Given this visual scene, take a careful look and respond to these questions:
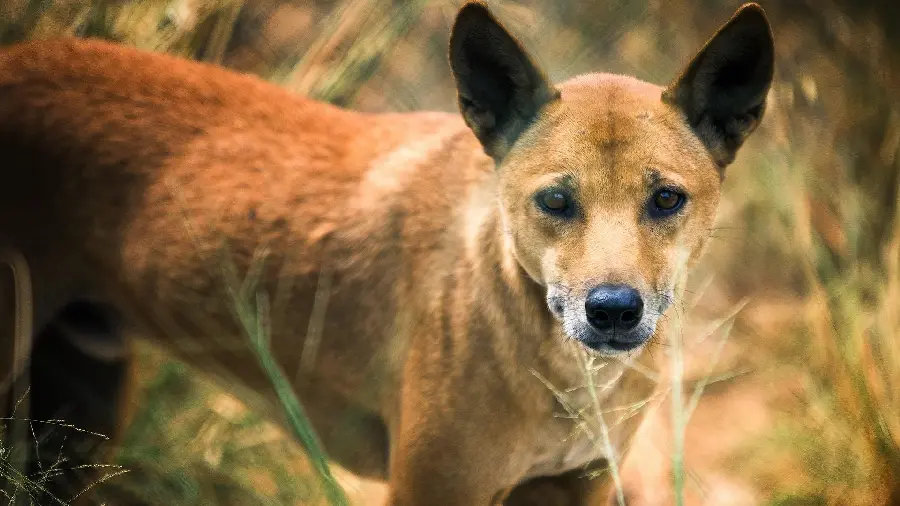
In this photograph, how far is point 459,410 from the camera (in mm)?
2756

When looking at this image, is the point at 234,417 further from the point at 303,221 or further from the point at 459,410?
the point at 459,410

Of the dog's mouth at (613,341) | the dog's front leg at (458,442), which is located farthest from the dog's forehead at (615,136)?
the dog's front leg at (458,442)

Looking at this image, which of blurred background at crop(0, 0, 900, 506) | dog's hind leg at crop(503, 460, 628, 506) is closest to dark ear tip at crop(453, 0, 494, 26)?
blurred background at crop(0, 0, 900, 506)

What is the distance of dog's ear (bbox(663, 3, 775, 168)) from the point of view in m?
2.61

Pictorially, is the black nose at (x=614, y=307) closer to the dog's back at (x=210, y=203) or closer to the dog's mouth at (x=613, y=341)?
the dog's mouth at (x=613, y=341)

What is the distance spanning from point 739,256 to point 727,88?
8.50ft

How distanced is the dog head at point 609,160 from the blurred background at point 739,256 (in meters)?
0.23

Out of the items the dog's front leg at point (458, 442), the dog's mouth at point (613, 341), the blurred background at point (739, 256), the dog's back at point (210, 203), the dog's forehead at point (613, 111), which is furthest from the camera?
the blurred background at point (739, 256)

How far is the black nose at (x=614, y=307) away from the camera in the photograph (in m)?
2.41

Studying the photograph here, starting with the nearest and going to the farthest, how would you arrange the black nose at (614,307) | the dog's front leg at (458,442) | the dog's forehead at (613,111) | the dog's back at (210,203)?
the black nose at (614,307)
the dog's forehead at (613,111)
the dog's front leg at (458,442)
the dog's back at (210,203)

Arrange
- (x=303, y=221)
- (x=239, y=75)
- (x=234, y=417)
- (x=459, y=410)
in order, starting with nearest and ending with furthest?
(x=459, y=410) < (x=303, y=221) < (x=239, y=75) < (x=234, y=417)

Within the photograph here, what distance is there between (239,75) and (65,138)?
0.65 m

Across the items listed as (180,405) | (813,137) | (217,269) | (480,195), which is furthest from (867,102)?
(180,405)

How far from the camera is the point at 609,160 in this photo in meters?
2.58
